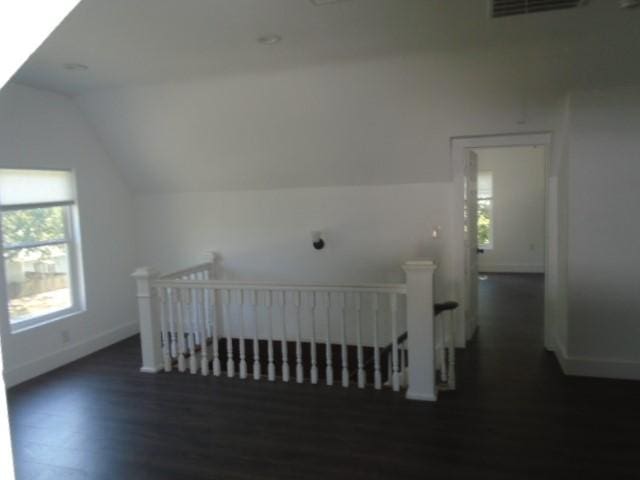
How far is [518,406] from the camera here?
3.51 metres

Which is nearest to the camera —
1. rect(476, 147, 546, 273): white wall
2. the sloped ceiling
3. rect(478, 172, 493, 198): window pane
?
the sloped ceiling

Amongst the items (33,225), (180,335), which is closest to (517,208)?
(180,335)

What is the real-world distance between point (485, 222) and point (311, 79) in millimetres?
6473

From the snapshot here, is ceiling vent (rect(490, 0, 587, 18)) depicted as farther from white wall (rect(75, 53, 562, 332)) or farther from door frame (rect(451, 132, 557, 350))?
door frame (rect(451, 132, 557, 350))

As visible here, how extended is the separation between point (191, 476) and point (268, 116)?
3.15 metres

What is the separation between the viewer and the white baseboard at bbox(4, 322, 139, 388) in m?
4.30

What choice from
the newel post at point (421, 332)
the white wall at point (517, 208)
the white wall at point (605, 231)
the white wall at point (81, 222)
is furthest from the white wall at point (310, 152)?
the white wall at point (517, 208)

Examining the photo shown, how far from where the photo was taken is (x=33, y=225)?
462 cm

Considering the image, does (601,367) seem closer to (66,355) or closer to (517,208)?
(66,355)

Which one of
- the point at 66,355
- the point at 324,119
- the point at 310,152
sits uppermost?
the point at 324,119

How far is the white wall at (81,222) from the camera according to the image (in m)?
4.33

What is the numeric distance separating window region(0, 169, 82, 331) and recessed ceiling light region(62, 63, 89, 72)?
46.4 inches

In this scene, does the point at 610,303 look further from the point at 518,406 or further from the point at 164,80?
the point at 164,80

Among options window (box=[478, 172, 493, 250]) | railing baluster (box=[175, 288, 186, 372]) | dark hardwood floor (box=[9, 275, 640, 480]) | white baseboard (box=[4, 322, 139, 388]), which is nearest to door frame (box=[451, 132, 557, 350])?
dark hardwood floor (box=[9, 275, 640, 480])
